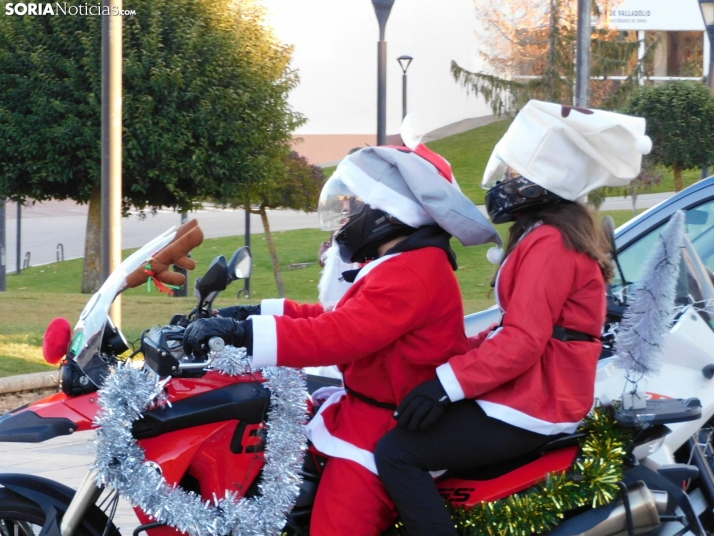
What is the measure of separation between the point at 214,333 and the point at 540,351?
2.95ft

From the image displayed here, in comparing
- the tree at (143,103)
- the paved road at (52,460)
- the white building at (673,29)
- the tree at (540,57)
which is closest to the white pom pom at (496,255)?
the paved road at (52,460)

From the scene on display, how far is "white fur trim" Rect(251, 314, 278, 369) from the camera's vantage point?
244 cm

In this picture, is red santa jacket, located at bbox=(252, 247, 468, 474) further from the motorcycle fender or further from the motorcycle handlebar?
the motorcycle fender

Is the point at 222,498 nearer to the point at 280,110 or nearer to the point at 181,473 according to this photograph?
the point at 181,473

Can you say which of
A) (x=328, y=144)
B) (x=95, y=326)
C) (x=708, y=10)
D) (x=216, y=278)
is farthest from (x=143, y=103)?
(x=328, y=144)

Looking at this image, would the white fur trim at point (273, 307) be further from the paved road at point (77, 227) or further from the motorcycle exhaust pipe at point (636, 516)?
the paved road at point (77, 227)

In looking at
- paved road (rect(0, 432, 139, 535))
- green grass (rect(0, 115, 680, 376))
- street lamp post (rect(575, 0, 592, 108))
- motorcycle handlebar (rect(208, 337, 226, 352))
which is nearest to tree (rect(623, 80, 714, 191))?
green grass (rect(0, 115, 680, 376))

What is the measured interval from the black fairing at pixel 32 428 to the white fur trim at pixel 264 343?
1.84ft

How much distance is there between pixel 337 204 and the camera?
9.15ft

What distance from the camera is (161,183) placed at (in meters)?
13.0

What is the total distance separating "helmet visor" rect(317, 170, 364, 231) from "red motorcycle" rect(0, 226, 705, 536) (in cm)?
27

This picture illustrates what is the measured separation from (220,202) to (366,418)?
35.8ft

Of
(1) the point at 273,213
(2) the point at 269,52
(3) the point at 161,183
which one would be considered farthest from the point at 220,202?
(1) the point at 273,213

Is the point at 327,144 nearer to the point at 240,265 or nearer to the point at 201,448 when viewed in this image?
the point at 240,265
